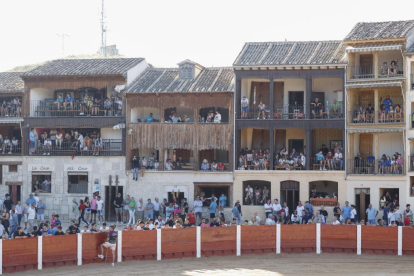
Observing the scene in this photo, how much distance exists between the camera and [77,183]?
48.8 meters

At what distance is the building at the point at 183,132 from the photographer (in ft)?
153

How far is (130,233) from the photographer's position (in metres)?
34.5

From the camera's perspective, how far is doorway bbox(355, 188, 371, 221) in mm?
44344

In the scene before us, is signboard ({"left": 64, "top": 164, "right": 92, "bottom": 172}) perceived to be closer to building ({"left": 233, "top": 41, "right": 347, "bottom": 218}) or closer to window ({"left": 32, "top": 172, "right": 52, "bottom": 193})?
window ({"left": 32, "top": 172, "right": 52, "bottom": 193})

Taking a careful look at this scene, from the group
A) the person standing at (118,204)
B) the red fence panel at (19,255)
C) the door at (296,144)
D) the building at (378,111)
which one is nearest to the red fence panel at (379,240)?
the building at (378,111)

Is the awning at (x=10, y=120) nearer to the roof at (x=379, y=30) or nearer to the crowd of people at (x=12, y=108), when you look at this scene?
the crowd of people at (x=12, y=108)

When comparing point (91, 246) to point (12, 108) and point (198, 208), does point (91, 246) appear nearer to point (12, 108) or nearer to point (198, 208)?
point (198, 208)

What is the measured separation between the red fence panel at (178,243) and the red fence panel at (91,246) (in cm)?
275

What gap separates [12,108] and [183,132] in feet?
36.2

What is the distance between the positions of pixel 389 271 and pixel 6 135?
28181 millimetres

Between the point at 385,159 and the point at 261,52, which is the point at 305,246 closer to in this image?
the point at 385,159

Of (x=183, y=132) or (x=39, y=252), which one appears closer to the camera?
(x=39, y=252)

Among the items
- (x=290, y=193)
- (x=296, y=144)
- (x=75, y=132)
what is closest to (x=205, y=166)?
(x=290, y=193)

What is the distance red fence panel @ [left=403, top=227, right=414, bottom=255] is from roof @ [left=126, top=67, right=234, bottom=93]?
575 inches
